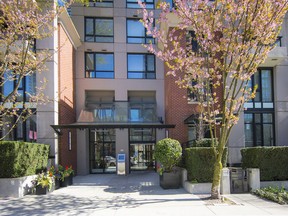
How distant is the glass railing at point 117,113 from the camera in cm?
1747

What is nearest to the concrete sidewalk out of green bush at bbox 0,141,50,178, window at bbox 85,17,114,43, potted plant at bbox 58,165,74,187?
green bush at bbox 0,141,50,178

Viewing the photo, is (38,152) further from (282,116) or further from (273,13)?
(282,116)

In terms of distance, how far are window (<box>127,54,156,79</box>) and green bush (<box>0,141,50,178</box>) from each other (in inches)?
422

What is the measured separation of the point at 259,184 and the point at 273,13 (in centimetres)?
630

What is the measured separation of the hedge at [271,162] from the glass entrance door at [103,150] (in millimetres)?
11077

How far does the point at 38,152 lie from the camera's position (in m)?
12.2

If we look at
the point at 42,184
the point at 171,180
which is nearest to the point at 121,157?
the point at 171,180

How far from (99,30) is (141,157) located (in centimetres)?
958

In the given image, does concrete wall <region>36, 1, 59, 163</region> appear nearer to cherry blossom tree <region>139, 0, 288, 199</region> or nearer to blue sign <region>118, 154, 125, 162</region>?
blue sign <region>118, 154, 125, 162</region>

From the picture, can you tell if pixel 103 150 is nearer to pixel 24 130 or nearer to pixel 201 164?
pixel 24 130

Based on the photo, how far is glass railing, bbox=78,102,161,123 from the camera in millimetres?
17469

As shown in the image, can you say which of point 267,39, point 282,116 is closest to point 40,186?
point 267,39

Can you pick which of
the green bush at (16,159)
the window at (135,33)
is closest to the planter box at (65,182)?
the green bush at (16,159)

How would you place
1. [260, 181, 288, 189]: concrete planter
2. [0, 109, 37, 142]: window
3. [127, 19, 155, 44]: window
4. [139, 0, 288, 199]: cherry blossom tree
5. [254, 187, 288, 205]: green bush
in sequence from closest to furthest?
1. [139, 0, 288, 199]: cherry blossom tree
2. [254, 187, 288, 205]: green bush
3. [260, 181, 288, 189]: concrete planter
4. [0, 109, 37, 142]: window
5. [127, 19, 155, 44]: window
